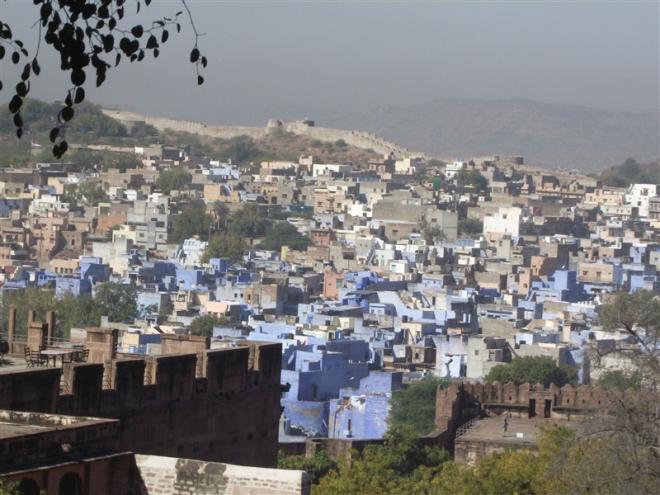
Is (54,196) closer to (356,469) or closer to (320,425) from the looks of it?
(320,425)

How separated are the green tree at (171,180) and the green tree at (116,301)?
43649 millimetres

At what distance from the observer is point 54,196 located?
9638cm

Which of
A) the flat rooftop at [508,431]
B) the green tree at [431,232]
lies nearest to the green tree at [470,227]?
the green tree at [431,232]

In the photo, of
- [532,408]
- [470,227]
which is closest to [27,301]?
[532,408]

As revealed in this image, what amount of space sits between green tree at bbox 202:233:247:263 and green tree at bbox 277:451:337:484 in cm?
4718

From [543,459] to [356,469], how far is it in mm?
1772

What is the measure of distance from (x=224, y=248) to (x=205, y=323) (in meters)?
28.5

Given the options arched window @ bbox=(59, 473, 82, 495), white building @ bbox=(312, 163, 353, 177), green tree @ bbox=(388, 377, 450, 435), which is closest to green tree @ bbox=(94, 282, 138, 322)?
green tree @ bbox=(388, 377, 450, 435)

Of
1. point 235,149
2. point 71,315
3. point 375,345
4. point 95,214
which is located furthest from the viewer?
point 235,149

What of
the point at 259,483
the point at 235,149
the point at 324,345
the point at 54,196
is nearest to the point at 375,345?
the point at 324,345

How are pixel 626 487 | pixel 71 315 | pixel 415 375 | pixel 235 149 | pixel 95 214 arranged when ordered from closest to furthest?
pixel 626 487, pixel 415 375, pixel 71 315, pixel 95 214, pixel 235 149

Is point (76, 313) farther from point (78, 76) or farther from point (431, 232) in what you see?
point (78, 76)

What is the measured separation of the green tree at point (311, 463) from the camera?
2647 centimetres

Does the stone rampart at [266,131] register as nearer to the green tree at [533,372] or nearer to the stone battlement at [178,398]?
the green tree at [533,372]
